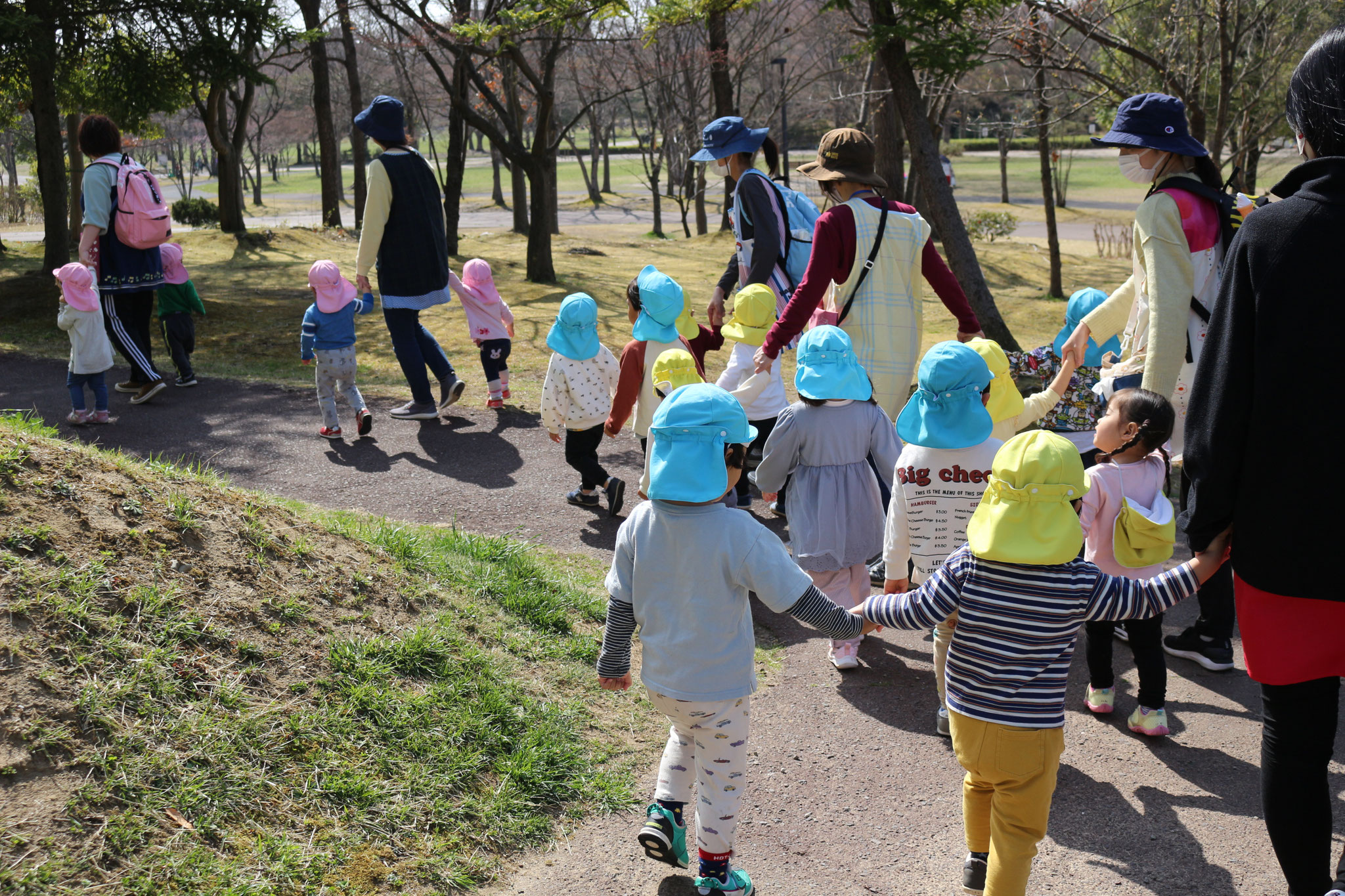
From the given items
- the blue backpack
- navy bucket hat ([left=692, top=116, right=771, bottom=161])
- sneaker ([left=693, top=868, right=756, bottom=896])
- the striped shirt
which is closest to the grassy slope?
sneaker ([left=693, top=868, right=756, bottom=896])

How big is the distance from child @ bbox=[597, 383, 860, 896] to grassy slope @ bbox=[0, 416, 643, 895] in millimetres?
617

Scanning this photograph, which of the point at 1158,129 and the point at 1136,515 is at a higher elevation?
the point at 1158,129

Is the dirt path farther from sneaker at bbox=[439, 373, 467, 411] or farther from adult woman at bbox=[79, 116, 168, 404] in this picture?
adult woman at bbox=[79, 116, 168, 404]

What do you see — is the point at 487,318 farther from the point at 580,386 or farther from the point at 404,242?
the point at 580,386

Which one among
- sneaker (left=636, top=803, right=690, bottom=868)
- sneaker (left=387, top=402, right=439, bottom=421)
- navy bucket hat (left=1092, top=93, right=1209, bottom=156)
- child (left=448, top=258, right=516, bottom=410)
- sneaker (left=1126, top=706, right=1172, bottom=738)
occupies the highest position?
navy bucket hat (left=1092, top=93, right=1209, bottom=156)

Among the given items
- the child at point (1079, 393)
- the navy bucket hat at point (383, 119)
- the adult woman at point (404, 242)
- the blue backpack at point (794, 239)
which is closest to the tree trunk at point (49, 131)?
the adult woman at point (404, 242)

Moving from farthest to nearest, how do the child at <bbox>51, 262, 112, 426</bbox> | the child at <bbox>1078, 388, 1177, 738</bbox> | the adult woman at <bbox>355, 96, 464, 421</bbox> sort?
1. the adult woman at <bbox>355, 96, 464, 421</bbox>
2. the child at <bbox>51, 262, 112, 426</bbox>
3. the child at <bbox>1078, 388, 1177, 738</bbox>

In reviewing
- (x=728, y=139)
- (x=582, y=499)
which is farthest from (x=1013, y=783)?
(x=728, y=139)

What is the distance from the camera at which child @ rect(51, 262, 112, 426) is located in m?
7.12

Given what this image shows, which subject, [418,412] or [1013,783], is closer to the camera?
[1013,783]

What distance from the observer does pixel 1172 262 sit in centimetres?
392

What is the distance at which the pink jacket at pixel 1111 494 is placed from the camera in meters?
3.64

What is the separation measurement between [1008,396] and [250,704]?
10.5 ft

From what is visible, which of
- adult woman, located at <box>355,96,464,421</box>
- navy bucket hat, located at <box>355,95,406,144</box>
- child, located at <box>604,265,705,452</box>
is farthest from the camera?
adult woman, located at <box>355,96,464,421</box>
